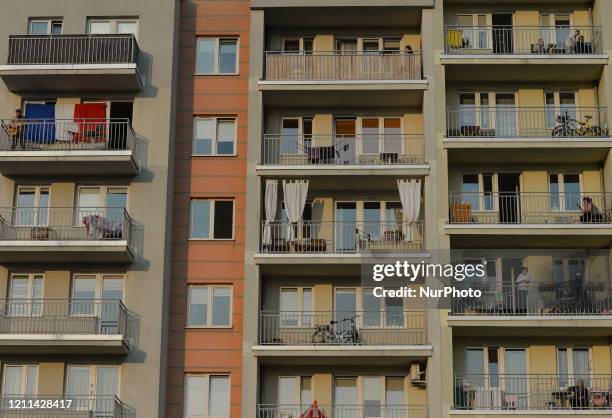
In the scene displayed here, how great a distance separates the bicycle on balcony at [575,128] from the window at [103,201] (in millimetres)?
15259

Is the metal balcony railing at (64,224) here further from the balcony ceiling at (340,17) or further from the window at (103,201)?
the balcony ceiling at (340,17)

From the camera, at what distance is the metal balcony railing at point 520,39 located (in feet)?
144

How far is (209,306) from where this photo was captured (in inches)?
1640

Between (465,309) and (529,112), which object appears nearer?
(465,309)

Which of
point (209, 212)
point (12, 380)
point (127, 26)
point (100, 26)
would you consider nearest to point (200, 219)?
point (209, 212)

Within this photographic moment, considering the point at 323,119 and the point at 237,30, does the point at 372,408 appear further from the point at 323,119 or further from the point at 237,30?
the point at 237,30

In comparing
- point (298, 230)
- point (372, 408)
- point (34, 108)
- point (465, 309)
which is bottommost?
point (372, 408)

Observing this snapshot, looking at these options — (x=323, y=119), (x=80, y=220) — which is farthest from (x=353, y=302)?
(x=80, y=220)

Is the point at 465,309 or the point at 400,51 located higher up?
the point at 400,51

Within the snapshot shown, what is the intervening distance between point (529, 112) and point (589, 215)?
4.61 meters

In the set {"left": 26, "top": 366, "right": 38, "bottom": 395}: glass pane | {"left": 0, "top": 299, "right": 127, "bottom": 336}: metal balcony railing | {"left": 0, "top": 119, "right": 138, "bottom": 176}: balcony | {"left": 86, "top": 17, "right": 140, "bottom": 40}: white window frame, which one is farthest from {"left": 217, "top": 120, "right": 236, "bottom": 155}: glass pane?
{"left": 26, "top": 366, "right": 38, "bottom": 395}: glass pane

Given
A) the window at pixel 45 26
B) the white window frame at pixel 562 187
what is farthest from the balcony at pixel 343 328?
the window at pixel 45 26

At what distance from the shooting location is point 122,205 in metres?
42.4

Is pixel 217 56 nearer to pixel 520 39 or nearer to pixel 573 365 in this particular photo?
pixel 520 39
